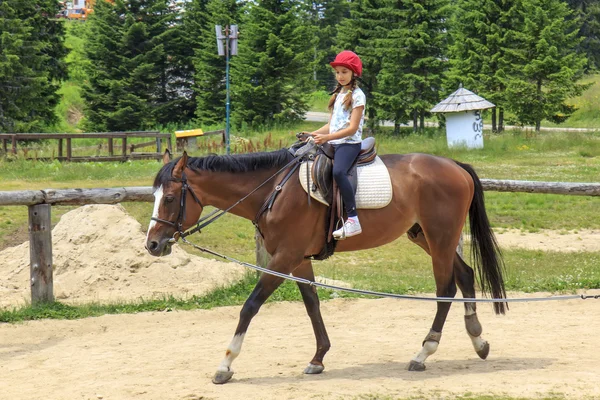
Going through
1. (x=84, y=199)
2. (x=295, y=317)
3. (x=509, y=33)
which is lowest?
(x=295, y=317)

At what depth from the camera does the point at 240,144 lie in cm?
2922

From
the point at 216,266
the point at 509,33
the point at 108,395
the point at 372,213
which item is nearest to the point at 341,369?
the point at 372,213

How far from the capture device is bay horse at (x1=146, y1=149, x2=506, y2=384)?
6281mm

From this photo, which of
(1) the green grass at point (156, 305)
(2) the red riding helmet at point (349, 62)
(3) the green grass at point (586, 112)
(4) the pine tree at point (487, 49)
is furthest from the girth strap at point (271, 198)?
(3) the green grass at point (586, 112)

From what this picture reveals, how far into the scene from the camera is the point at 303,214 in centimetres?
648

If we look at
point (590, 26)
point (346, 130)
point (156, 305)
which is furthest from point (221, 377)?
point (590, 26)

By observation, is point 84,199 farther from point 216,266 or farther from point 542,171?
point 542,171

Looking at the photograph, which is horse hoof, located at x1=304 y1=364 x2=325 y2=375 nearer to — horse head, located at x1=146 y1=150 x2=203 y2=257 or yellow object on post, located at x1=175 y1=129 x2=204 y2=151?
→ horse head, located at x1=146 y1=150 x2=203 y2=257

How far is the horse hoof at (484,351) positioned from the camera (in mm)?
6711

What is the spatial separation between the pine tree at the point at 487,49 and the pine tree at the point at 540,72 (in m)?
0.81

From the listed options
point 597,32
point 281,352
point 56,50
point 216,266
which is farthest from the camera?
point 597,32

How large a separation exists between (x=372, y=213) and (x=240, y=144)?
2278cm

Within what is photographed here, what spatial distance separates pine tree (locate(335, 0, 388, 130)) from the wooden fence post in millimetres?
30687

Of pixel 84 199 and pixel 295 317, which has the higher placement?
pixel 84 199
